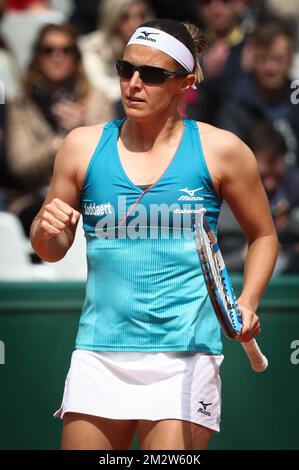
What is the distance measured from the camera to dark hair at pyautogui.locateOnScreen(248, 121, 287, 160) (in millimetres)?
6090

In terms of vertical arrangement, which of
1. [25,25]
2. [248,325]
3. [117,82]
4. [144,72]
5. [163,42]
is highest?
[25,25]

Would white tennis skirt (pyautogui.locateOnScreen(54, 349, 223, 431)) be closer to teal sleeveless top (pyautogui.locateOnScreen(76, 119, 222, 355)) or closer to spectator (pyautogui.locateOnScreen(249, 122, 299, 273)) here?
teal sleeveless top (pyautogui.locateOnScreen(76, 119, 222, 355))

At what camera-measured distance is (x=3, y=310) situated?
511 cm

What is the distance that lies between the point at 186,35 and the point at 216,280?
3.28 ft

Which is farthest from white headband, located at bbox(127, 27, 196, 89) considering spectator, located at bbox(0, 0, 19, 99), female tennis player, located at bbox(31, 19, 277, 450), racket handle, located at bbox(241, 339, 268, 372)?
spectator, located at bbox(0, 0, 19, 99)

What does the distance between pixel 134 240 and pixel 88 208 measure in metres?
0.23

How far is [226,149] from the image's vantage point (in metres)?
3.50

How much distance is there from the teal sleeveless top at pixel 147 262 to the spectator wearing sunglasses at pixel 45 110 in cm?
270

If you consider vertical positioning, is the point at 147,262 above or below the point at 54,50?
below

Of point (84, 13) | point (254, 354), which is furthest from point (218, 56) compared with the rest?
point (254, 354)

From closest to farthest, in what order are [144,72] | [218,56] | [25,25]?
[144,72]
[218,56]
[25,25]

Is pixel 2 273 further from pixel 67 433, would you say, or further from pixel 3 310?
pixel 67 433

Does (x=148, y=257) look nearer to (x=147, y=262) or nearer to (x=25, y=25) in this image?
(x=147, y=262)

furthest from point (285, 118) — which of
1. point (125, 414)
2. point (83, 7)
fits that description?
point (125, 414)
